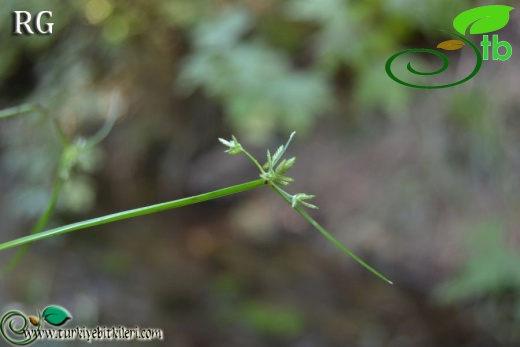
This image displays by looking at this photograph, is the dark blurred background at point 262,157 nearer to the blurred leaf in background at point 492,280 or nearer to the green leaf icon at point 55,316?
the blurred leaf in background at point 492,280

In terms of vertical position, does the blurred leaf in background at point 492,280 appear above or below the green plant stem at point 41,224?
below

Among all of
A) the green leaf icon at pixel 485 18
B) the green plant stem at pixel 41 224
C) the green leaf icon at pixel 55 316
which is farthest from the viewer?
the green leaf icon at pixel 485 18

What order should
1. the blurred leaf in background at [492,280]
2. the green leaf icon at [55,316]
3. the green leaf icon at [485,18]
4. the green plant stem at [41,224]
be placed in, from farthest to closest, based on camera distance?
the blurred leaf in background at [492,280], the green leaf icon at [485,18], the green leaf icon at [55,316], the green plant stem at [41,224]

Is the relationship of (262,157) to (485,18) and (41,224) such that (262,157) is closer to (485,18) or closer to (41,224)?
(485,18)

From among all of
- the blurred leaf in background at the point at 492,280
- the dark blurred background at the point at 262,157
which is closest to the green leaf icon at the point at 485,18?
the dark blurred background at the point at 262,157

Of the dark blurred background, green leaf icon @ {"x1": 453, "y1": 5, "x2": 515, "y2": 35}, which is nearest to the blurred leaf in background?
the dark blurred background

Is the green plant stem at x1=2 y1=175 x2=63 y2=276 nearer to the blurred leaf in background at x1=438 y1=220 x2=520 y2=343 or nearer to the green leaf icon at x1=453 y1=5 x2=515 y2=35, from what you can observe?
the green leaf icon at x1=453 y1=5 x2=515 y2=35
